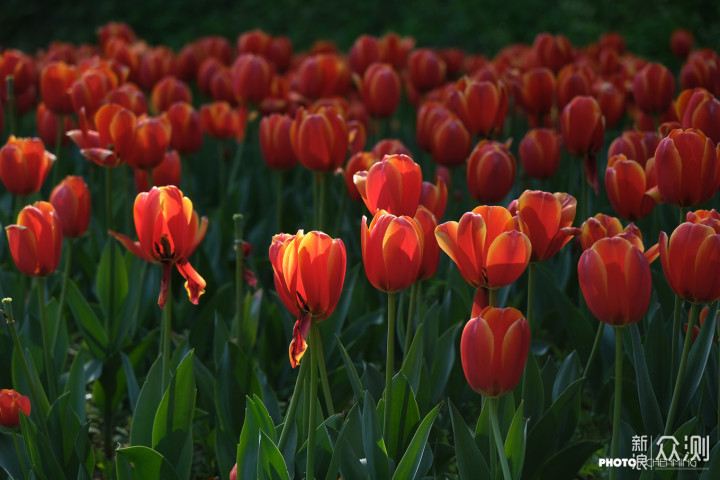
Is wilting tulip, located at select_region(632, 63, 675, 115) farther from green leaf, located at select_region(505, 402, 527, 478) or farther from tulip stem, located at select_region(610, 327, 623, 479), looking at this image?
green leaf, located at select_region(505, 402, 527, 478)

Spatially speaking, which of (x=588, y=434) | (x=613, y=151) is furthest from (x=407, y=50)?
(x=588, y=434)

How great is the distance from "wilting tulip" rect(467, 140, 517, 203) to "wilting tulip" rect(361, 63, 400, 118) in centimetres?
112

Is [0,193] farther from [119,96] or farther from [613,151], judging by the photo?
[613,151]

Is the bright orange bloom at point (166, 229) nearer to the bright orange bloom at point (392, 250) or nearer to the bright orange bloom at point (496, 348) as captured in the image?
the bright orange bloom at point (392, 250)

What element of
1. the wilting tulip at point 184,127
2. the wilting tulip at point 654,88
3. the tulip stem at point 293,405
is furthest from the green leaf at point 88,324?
the wilting tulip at point 654,88

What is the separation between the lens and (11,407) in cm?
170

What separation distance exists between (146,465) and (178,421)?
0.12 meters

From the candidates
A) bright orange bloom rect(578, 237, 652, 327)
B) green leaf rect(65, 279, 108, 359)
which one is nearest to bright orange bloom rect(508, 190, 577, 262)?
bright orange bloom rect(578, 237, 652, 327)

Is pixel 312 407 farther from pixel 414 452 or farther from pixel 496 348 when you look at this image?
pixel 496 348

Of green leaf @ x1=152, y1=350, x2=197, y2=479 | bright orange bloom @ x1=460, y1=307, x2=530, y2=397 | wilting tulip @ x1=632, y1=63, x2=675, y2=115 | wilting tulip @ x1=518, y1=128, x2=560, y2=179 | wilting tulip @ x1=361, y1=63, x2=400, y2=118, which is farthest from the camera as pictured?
wilting tulip @ x1=361, y1=63, x2=400, y2=118

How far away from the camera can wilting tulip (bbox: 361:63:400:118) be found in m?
3.24

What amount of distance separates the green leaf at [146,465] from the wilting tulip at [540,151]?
150cm

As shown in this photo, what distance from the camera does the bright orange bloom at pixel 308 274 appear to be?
1.35 meters

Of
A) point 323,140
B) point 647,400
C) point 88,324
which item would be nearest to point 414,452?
point 647,400
